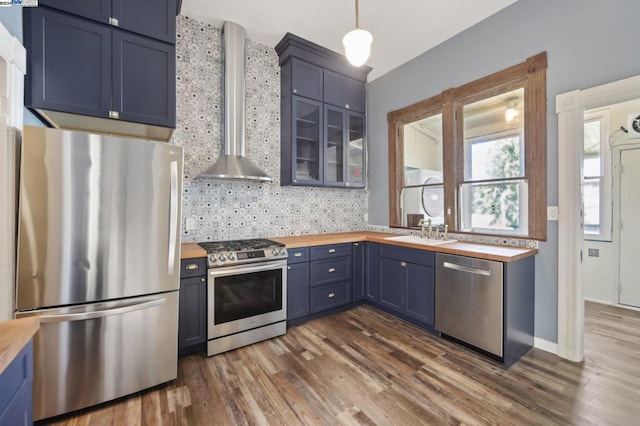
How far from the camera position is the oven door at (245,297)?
2.32m

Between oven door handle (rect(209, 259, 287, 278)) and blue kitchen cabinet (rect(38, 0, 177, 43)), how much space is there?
1913 mm

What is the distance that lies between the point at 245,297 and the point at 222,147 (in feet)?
5.42

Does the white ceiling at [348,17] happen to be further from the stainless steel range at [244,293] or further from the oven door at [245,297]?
the oven door at [245,297]

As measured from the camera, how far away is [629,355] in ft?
7.42

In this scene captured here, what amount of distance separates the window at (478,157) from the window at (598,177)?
1.66m

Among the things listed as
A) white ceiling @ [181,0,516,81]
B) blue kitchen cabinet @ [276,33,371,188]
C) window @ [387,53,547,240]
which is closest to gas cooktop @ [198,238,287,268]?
blue kitchen cabinet @ [276,33,371,188]

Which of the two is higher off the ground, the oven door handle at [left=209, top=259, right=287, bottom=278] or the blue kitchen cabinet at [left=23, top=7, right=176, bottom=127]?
the blue kitchen cabinet at [left=23, top=7, right=176, bottom=127]

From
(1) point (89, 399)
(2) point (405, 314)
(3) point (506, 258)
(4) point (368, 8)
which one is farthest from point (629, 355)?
(1) point (89, 399)

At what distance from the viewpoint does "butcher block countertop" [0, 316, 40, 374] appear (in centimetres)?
84

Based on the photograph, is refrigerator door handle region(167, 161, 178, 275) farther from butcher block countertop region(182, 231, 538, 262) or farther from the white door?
the white door

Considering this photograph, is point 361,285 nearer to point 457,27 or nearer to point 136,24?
point 457,27

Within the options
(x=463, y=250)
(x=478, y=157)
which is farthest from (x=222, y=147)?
(x=478, y=157)

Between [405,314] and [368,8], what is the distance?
3.12 meters

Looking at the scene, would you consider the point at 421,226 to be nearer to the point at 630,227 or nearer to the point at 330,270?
the point at 330,270
